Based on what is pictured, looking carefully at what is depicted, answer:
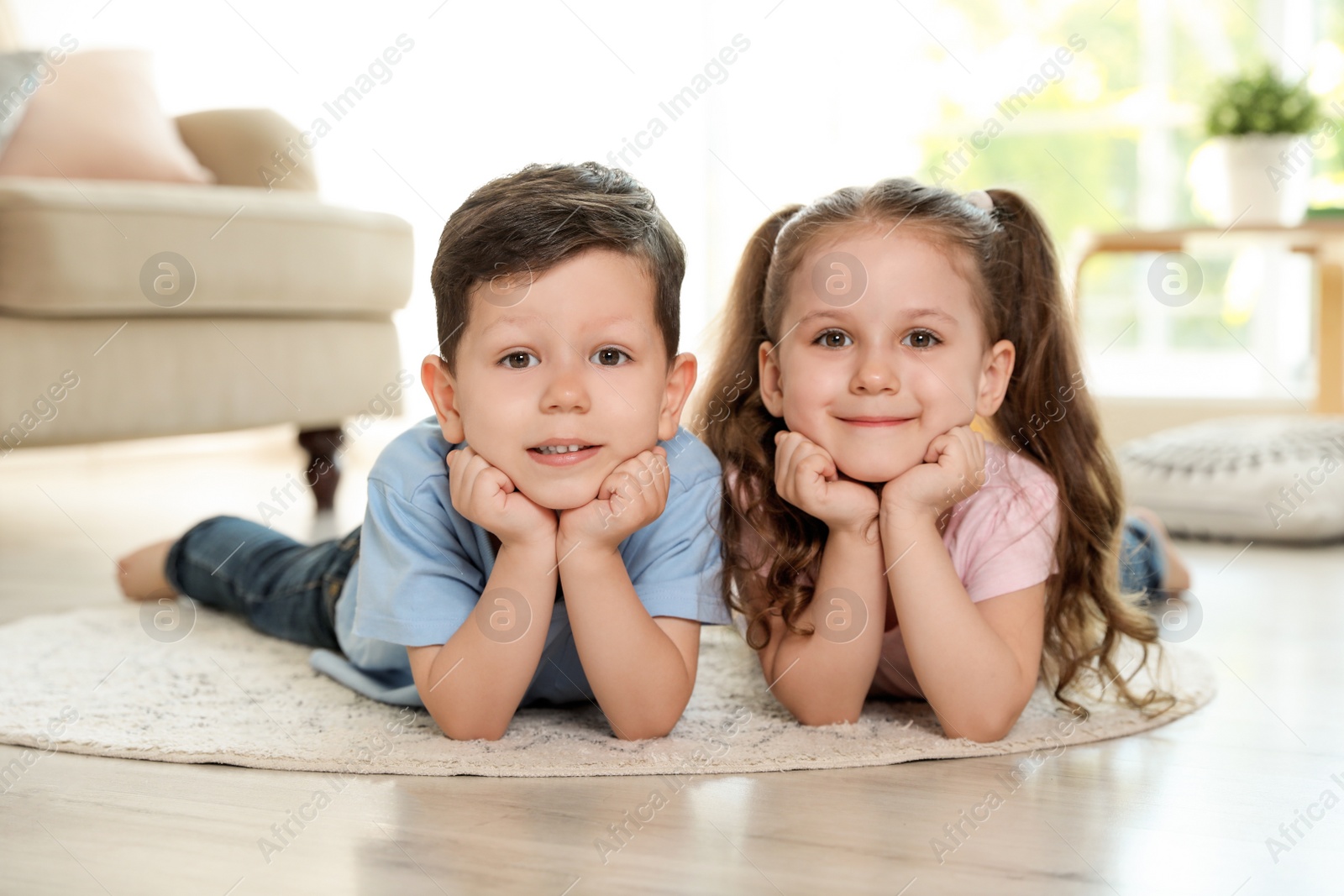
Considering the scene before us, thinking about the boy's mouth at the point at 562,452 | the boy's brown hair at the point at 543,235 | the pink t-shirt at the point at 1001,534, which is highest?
the boy's brown hair at the point at 543,235

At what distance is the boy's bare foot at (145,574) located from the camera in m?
1.44

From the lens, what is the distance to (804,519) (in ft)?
3.15

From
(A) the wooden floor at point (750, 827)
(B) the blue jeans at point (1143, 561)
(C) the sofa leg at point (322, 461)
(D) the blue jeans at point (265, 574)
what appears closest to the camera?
(A) the wooden floor at point (750, 827)

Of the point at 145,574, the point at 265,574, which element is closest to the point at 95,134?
the point at 145,574

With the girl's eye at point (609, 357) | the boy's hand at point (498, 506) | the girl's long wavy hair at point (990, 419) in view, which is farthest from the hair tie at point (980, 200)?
the boy's hand at point (498, 506)

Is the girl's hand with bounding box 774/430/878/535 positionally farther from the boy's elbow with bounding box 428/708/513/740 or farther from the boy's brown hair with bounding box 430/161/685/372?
the boy's elbow with bounding box 428/708/513/740

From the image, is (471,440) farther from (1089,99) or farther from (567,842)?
(1089,99)

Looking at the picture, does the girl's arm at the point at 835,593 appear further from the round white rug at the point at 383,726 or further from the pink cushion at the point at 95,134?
the pink cushion at the point at 95,134

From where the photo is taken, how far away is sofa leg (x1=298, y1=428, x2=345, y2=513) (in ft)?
6.86

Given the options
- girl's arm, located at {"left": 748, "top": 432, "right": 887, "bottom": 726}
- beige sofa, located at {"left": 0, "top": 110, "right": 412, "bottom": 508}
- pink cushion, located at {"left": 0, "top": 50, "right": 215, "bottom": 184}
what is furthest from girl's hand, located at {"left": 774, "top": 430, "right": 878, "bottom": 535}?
pink cushion, located at {"left": 0, "top": 50, "right": 215, "bottom": 184}

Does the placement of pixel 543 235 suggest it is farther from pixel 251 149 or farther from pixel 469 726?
pixel 251 149

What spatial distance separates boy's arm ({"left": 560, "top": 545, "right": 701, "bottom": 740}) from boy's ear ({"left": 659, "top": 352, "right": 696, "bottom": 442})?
10cm

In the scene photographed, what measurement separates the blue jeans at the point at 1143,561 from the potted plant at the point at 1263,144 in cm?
132

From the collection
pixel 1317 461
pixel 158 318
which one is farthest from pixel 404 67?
pixel 1317 461
